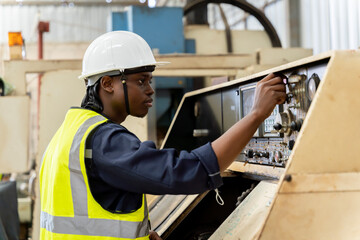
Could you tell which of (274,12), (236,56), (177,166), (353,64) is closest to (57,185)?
(177,166)

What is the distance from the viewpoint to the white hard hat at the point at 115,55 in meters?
1.40

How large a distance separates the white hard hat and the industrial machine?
403 millimetres

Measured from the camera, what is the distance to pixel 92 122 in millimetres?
1251

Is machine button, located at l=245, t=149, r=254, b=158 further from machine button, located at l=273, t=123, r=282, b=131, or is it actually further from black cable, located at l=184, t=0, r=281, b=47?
black cable, located at l=184, t=0, r=281, b=47

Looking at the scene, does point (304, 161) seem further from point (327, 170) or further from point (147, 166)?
point (147, 166)

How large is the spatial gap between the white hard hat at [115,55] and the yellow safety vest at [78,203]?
0.17 m

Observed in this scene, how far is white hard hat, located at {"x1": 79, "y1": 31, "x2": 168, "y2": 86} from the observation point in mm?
1396

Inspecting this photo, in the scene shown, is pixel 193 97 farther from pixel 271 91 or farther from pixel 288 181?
pixel 288 181

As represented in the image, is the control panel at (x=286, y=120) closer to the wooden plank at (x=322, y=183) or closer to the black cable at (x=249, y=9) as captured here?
the wooden plank at (x=322, y=183)

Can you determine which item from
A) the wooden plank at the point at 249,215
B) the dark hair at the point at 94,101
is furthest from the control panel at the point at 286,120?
the dark hair at the point at 94,101

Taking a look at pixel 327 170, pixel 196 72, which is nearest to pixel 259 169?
pixel 327 170

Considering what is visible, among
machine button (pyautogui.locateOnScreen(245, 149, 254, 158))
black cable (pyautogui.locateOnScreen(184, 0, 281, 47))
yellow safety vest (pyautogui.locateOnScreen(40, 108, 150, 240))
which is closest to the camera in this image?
yellow safety vest (pyautogui.locateOnScreen(40, 108, 150, 240))

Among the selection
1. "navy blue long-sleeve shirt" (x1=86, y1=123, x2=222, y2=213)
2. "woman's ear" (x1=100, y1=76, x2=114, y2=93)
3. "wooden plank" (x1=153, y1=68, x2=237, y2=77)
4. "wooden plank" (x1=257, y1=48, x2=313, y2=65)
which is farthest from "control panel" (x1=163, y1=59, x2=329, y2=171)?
"wooden plank" (x1=257, y1=48, x2=313, y2=65)

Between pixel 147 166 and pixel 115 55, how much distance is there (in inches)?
16.6
